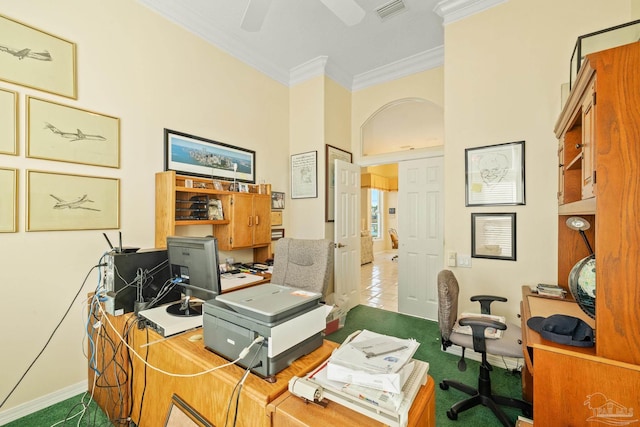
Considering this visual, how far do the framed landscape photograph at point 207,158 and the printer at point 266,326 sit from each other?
2054 millimetres

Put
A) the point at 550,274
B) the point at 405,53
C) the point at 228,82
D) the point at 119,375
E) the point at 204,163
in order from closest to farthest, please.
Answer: the point at 119,375, the point at 550,274, the point at 204,163, the point at 228,82, the point at 405,53

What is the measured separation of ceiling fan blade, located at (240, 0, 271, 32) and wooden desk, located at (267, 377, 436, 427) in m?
1.89

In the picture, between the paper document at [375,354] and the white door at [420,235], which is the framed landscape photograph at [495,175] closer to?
the white door at [420,235]

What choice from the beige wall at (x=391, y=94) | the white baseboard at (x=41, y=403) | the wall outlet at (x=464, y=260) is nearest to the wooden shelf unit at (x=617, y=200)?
the wall outlet at (x=464, y=260)

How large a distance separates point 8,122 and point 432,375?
379cm

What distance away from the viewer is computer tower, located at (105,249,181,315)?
5.55ft

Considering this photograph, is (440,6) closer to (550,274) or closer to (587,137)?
(587,137)

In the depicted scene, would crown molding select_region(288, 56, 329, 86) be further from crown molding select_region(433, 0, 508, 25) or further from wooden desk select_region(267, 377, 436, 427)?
wooden desk select_region(267, 377, 436, 427)

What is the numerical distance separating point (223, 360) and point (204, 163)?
93.1 inches

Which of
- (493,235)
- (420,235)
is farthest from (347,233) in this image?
(493,235)

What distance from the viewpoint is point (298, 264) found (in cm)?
237

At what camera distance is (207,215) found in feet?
9.34

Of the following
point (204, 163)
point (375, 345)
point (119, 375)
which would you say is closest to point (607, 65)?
point (375, 345)

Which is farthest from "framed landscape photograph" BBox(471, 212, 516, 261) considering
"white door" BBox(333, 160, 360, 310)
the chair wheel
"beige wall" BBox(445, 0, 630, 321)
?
"white door" BBox(333, 160, 360, 310)
